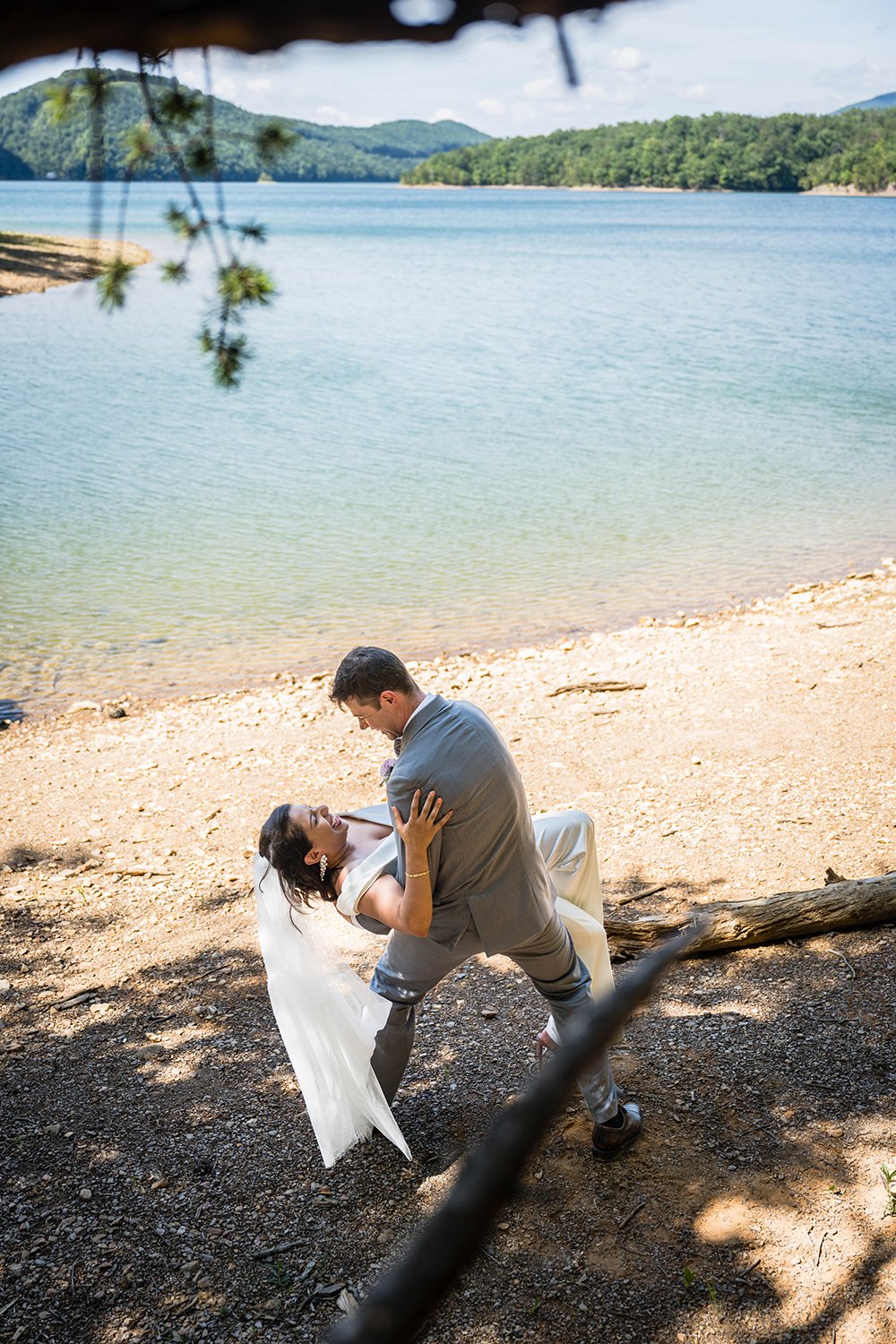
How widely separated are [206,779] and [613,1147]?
510cm

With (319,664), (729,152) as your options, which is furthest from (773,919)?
(729,152)

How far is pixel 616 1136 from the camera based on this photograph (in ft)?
12.7

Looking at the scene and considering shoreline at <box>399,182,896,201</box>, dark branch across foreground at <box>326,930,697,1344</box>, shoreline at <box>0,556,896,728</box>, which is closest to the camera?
dark branch across foreground at <box>326,930,697,1344</box>

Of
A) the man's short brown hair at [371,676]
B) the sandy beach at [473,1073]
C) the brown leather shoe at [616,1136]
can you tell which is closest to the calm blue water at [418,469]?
the sandy beach at [473,1073]

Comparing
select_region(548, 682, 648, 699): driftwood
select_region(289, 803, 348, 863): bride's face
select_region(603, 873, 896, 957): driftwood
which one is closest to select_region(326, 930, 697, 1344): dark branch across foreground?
select_region(289, 803, 348, 863): bride's face

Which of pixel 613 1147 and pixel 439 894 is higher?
pixel 439 894

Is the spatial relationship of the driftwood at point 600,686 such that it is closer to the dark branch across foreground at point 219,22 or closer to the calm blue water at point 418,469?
the calm blue water at point 418,469

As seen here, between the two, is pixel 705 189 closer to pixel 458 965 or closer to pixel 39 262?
pixel 39 262

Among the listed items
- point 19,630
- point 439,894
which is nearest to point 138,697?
point 19,630

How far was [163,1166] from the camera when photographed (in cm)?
420

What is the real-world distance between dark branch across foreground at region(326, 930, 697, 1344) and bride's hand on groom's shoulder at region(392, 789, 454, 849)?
7.56ft

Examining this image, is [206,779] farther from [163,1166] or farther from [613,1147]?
→ [613,1147]

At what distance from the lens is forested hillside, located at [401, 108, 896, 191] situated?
10681 cm

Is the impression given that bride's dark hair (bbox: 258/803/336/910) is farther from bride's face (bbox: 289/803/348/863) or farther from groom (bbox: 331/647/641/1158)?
groom (bbox: 331/647/641/1158)
